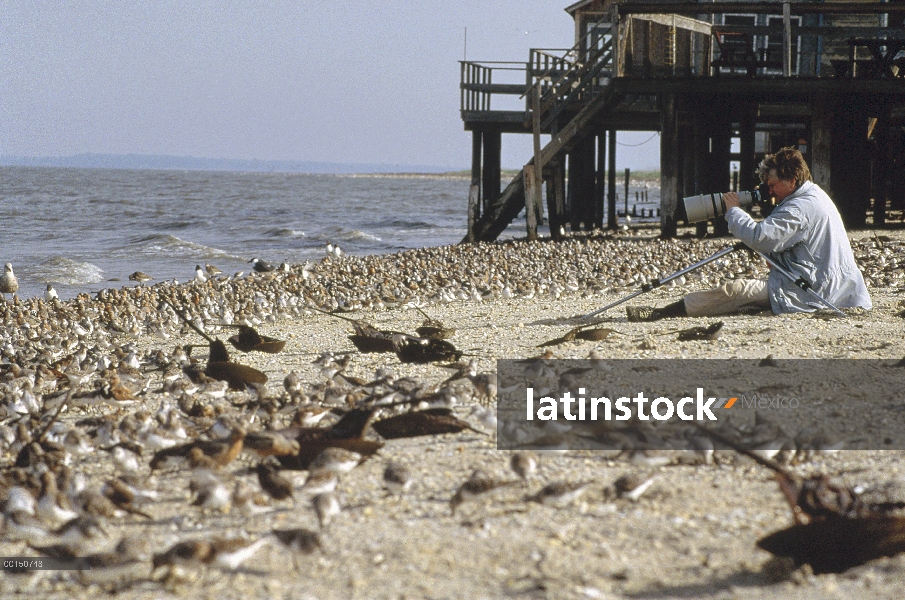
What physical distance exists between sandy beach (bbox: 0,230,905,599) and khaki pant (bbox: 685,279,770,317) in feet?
0.85

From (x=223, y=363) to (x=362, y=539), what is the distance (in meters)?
2.60

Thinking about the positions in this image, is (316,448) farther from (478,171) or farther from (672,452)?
(478,171)

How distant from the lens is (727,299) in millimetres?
7277

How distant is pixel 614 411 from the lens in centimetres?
439

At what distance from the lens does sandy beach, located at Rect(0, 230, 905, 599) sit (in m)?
2.73

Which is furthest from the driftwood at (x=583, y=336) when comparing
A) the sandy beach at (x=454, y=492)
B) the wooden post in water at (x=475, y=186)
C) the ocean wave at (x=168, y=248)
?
the ocean wave at (x=168, y=248)

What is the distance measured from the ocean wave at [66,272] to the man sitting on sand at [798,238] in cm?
1100

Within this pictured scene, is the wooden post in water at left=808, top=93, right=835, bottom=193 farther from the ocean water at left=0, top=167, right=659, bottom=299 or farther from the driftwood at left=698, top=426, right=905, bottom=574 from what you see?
the driftwood at left=698, top=426, right=905, bottom=574

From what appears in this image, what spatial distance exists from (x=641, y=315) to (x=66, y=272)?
1148 cm

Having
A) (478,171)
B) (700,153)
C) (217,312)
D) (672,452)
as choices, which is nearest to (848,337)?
(672,452)

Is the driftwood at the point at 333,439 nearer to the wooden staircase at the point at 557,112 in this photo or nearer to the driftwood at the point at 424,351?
the driftwood at the point at 424,351

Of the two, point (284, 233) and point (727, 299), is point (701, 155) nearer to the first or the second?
point (727, 299)

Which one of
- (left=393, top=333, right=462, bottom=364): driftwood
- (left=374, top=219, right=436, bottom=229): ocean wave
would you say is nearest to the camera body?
(left=393, top=333, right=462, bottom=364): driftwood

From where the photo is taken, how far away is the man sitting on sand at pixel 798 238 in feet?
22.1
